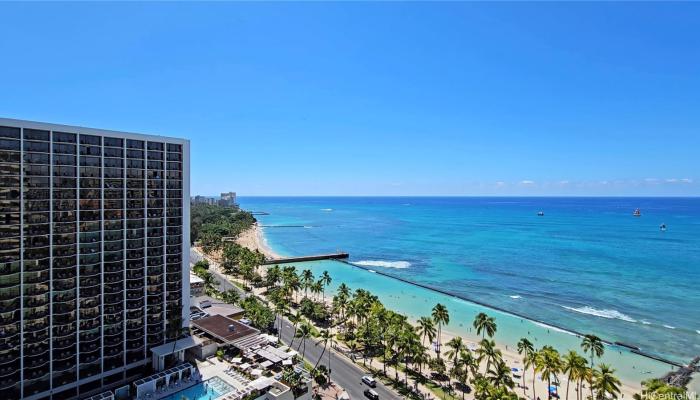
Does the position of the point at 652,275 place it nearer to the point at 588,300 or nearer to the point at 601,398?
the point at 588,300

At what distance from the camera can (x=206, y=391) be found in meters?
40.8

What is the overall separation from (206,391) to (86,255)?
67.1ft

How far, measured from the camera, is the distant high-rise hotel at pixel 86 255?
3562 cm

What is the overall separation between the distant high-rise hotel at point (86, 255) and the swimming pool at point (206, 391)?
7.42m

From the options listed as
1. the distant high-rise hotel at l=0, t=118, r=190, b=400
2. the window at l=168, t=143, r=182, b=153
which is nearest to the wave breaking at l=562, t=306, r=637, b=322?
the distant high-rise hotel at l=0, t=118, r=190, b=400

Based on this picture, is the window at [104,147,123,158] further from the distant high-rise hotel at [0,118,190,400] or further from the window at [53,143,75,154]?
the window at [53,143,75,154]

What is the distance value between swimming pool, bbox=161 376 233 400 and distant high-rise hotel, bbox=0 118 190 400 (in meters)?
7.42

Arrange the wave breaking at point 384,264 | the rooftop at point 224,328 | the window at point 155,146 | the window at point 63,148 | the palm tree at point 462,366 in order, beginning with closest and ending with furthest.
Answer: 1. the window at point 63,148
2. the palm tree at point 462,366
3. the window at point 155,146
4. the rooftop at point 224,328
5. the wave breaking at point 384,264

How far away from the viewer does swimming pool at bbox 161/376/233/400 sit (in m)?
39.5

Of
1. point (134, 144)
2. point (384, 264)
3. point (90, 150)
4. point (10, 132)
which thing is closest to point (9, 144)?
point (10, 132)

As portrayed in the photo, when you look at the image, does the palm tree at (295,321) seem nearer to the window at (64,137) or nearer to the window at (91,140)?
the window at (91,140)

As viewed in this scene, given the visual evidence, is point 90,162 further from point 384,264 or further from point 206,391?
point 384,264

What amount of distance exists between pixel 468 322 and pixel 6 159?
3000 inches

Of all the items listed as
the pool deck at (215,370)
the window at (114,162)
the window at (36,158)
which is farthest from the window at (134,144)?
the pool deck at (215,370)
